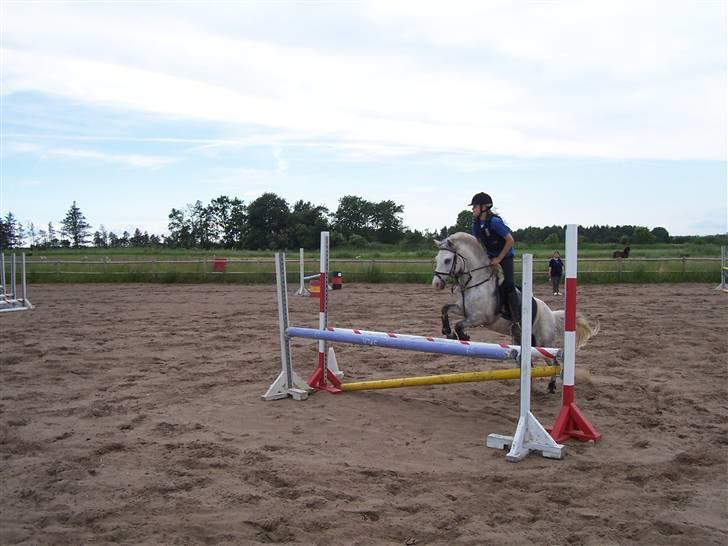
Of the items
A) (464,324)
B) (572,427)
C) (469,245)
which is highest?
(469,245)

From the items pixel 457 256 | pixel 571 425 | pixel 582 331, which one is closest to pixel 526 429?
pixel 571 425

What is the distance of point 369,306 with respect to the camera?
14.5 meters

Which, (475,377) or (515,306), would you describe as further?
(515,306)

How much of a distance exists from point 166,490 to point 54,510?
0.64 metres

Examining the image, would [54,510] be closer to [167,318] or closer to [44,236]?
[167,318]

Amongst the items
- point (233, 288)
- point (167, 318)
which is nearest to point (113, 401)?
point (167, 318)

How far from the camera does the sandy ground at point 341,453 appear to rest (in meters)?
3.27

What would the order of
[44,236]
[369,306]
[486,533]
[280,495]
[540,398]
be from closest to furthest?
1. [486,533]
2. [280,495]
3. [540,398]
4. [369,306]
5. [44,236]

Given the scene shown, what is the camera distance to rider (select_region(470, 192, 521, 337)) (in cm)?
614

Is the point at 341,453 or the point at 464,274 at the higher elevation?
the point at 464,274

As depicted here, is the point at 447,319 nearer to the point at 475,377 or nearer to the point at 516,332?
the point at 516,332

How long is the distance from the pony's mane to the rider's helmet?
16.8 inches

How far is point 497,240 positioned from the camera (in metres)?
6.33

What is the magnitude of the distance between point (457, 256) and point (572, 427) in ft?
7.25
